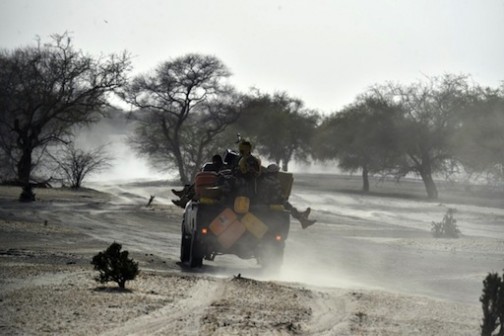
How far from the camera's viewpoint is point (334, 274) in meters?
17.7

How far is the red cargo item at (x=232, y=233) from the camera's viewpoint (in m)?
16.0

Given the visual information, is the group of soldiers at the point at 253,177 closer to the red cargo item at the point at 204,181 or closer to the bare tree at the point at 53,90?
the red cargo item at the point at 204,181

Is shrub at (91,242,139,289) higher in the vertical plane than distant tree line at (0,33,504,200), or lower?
lower

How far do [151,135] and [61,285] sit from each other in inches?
2209

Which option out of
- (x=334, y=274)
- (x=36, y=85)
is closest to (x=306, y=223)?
(x=334, y=274)

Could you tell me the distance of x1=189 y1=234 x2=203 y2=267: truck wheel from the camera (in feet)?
53.8

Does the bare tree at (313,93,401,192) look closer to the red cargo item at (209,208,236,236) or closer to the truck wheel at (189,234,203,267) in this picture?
the truck wheel at (189,234,203,267)

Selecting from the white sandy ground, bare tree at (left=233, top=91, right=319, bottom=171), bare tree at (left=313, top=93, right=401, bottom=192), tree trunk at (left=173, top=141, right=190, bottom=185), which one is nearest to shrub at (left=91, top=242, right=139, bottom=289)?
the white sandy ground

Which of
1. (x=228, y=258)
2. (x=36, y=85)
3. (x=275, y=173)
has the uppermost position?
(x=36, y=85)

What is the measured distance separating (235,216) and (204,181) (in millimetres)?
900

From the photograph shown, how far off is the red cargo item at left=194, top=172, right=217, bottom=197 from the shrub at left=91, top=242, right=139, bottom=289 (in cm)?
329

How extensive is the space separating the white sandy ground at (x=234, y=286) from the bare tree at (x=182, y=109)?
108ft

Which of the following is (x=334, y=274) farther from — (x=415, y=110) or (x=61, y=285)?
(x=415, y=110)

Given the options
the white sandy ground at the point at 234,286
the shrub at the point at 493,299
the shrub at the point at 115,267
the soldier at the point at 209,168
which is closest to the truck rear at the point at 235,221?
the white sandy ground at the point at 234,286
